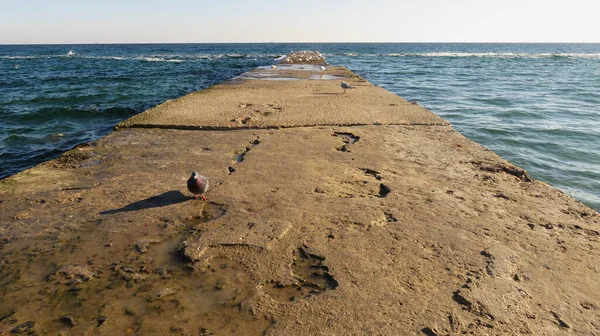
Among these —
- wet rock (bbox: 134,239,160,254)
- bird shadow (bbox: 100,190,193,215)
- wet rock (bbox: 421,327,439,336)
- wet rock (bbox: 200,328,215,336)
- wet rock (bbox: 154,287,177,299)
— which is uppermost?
bird shadow (bbox: 100,190,193,215)

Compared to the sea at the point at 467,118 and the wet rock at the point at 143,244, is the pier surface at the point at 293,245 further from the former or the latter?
the sea at the point at 467,118

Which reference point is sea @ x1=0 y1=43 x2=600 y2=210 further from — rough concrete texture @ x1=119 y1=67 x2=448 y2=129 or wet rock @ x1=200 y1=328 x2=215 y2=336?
wet rock @ x1=200 y1=328 x2=215 y2=336

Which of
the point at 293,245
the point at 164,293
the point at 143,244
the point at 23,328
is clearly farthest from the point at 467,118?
the point at 23,328

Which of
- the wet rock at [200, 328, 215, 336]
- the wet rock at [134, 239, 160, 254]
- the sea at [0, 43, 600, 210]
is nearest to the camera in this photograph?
the wet rock at [200, 328, 215, 336]

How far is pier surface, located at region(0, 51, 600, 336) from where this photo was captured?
179 centimetres

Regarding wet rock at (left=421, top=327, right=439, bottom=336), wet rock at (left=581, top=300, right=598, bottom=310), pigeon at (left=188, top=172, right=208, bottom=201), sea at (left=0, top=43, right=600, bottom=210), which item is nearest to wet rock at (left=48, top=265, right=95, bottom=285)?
pigeon at (left=188, top=172, right=208, bottom=201)

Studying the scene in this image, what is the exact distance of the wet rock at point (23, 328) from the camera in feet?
5.55

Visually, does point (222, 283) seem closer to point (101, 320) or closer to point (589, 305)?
point (101, 320)

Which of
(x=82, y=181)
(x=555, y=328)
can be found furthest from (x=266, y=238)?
(x=82, y=181)

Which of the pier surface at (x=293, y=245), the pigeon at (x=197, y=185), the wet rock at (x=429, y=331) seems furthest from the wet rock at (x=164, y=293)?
the wet rock at (x=429, y=331)

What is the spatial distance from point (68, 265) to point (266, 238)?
1.09 meters

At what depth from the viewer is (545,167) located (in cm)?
584

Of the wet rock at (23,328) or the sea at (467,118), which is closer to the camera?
the wet rock at (23,328)

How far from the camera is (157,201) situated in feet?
9.58
